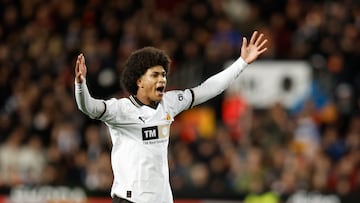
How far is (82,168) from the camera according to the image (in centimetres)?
1602

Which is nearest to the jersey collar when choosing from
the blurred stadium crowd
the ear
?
the ear

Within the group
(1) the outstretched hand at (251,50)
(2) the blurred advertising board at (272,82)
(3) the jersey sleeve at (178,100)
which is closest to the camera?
(3) the jersey sleeve at (178,100)

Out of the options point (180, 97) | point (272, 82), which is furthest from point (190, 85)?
point (180, 97)

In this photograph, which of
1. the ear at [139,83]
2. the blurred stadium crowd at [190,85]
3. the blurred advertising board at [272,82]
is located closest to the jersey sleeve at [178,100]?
the ear at [139,83]

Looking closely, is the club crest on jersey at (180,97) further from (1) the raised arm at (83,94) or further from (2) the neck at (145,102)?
(1) the raised arm at (83,94)

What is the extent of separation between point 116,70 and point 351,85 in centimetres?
369

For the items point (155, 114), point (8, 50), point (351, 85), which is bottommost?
point (155, 114)

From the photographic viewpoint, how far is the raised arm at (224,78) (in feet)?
27.7

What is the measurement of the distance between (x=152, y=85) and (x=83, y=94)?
0.64m

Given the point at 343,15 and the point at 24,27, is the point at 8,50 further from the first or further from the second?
the point at 343,15

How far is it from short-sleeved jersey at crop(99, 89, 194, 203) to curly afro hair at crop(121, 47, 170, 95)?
13cm

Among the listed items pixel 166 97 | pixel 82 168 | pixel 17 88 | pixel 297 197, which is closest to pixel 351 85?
pixel 297 197

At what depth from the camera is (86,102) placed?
7602 millimetres

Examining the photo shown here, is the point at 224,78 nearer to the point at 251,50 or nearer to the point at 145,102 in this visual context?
the point at 251,50
